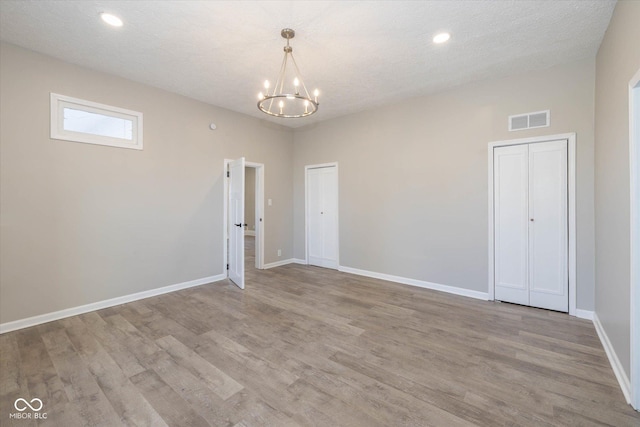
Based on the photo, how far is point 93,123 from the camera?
3.43 metres

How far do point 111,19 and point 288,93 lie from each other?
2.15 metres

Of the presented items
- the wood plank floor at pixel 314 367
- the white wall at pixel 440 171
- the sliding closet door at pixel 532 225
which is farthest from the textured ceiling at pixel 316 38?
the wood plank floor at pixel 314 367

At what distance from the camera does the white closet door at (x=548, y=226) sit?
3.24m

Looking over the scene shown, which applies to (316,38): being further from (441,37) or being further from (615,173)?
(615,173)

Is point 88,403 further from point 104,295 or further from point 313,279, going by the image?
point 313,279

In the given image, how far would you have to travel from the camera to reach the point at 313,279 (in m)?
4.81

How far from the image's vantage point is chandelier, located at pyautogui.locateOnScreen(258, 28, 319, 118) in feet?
8.66

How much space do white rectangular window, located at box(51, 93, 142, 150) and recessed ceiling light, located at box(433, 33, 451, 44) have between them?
3869 millimetres

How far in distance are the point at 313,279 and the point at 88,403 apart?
10.9 feet

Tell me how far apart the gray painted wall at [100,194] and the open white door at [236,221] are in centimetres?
21

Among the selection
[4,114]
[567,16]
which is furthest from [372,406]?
[4,114]

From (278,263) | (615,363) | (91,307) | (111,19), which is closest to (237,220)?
(278,263)

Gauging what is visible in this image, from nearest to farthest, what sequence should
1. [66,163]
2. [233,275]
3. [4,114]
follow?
[4,114] < [66,163] < [233,275]

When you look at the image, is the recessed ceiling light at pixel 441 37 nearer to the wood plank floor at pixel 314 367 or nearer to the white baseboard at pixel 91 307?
the wood plank floor at pixel 314 367
